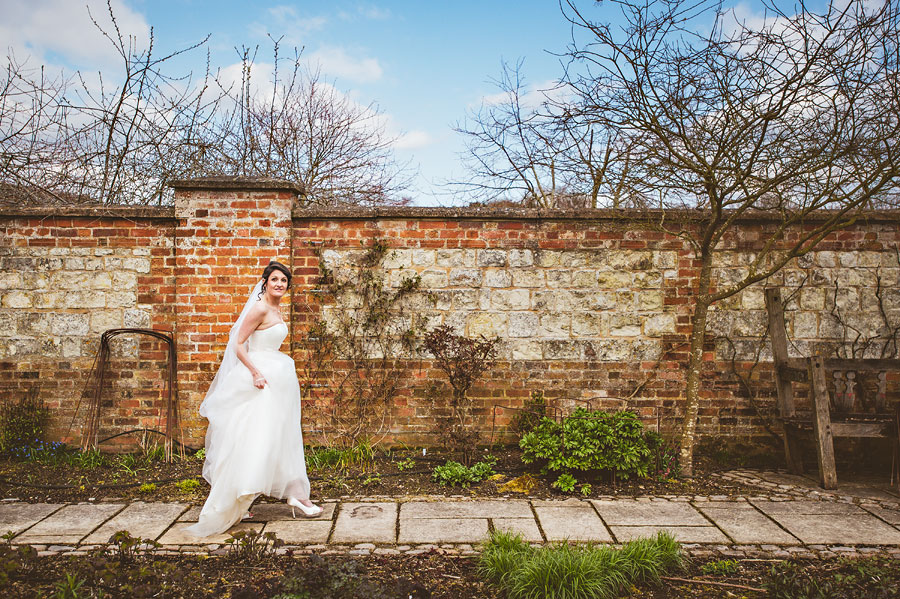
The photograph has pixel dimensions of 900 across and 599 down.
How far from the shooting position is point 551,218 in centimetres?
590

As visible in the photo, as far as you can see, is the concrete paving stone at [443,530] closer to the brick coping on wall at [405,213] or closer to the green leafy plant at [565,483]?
the green leafy plant at [565,483]

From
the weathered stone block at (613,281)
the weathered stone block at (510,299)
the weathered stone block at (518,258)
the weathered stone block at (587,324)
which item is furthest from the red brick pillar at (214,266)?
the weathered stone block at (613,281)

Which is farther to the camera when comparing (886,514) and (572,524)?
(886,514)

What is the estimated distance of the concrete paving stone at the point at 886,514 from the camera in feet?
14.2

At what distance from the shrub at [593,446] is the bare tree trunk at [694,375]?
1.22ft

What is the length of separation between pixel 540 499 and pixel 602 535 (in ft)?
2.66

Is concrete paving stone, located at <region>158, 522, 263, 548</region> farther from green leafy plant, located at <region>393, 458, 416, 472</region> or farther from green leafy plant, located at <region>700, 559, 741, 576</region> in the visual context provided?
green leafy plant, located at <region>700, 559, 741, 576</region>

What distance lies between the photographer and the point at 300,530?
13.5 ft

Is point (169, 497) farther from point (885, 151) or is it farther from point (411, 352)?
point (885, 151)

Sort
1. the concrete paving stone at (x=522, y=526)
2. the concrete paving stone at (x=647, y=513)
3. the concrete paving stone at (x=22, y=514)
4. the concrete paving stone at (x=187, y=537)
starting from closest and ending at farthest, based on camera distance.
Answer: the concrete paving stone at (x=187, y=537), the concrete paving stone at (x=522, y=526), the concrete paving stone at (x=22, y=514), the concrete paving stone at (x=647, y=513)

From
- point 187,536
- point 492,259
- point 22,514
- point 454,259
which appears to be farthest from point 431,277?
point 22,514

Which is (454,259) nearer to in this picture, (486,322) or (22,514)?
(486,322)

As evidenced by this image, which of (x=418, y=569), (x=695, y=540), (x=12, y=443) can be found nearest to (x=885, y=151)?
(x=695, y=540)

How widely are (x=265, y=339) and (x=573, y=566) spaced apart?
2533mm
